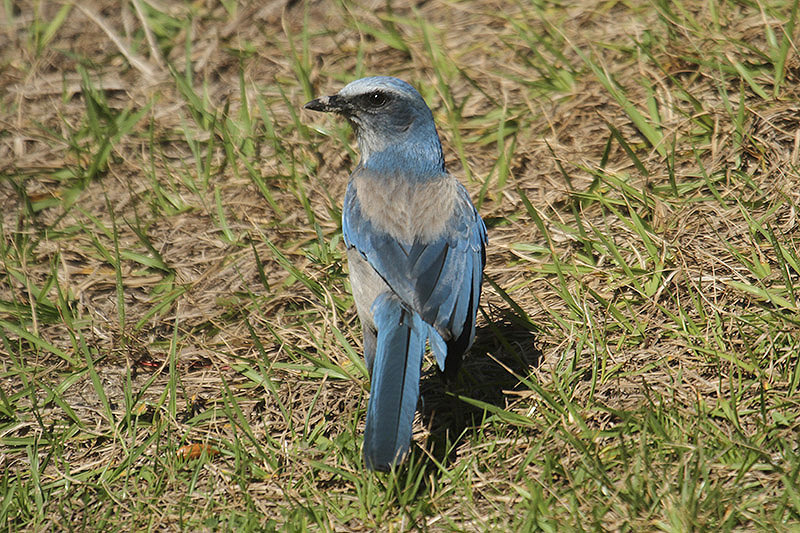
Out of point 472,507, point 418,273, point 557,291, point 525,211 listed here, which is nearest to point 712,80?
point 525,211

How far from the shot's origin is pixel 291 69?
6.27 m

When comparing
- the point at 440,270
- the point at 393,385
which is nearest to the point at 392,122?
the point at 440,270

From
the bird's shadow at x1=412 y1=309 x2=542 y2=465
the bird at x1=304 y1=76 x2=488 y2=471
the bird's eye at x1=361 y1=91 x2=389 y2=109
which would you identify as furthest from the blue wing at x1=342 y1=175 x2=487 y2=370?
the bird's eye at x1=361 y1=91 x2=389 y2=109

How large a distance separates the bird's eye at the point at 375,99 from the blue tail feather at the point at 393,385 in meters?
1.28

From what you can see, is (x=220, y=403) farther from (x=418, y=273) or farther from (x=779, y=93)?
(x=779, y=93)

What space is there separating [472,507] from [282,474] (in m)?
0.87

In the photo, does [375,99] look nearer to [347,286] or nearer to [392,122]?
[392,122]

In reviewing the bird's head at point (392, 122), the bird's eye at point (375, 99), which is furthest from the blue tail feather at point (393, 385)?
the bird's eye at point (375, 99)

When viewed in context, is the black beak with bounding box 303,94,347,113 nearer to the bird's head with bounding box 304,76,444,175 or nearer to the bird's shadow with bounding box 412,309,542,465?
the bird's head with bounding box 304,76,444,175

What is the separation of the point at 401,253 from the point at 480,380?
30.7 inches

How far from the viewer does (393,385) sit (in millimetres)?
3404

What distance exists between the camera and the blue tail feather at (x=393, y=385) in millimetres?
3279

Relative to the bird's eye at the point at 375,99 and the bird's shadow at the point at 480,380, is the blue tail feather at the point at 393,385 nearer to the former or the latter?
the bird's shadow at the point at 480,380

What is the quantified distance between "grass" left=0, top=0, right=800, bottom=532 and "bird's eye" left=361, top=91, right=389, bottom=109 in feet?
2.82
